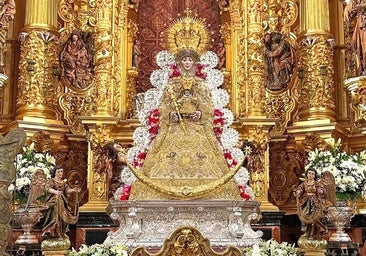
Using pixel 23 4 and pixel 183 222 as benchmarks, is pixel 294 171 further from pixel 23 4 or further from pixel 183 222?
pixel 23 4

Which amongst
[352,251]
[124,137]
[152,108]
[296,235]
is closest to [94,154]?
[124,137]

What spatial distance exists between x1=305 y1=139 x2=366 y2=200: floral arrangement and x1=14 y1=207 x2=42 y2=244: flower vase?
14.3ft

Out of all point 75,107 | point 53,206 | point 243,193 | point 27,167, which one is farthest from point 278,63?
point 53,206

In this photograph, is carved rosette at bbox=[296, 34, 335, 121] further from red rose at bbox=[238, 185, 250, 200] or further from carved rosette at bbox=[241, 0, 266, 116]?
red rose at bbox=[238, 185, 250, 200]

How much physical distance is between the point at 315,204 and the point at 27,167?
4.52 m

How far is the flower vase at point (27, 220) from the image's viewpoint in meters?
9.00

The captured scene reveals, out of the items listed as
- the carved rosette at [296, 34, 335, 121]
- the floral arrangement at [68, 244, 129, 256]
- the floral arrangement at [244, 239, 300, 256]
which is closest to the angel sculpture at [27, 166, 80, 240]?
the floral arrangement at [68, 244, 129, 256]

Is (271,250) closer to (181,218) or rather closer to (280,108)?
(181,218)

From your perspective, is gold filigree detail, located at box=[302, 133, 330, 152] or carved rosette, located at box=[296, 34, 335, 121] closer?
gold filigree detail, located at box=[302, 133, 330, 152]

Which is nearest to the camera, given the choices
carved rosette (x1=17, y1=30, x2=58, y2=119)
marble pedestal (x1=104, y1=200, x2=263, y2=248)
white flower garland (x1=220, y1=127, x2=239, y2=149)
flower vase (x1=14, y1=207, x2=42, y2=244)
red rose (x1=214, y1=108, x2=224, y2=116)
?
flower vase (x1=14, y1=207, x2=42, y2=244)

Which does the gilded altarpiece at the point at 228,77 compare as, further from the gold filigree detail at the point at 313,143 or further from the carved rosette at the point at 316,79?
the gold filigree detail at the point at 313,143

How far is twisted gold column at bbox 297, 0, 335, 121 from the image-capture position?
41.6 feet

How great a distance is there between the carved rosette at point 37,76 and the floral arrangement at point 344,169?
16.1 feet

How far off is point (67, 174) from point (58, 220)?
3.87 metres
